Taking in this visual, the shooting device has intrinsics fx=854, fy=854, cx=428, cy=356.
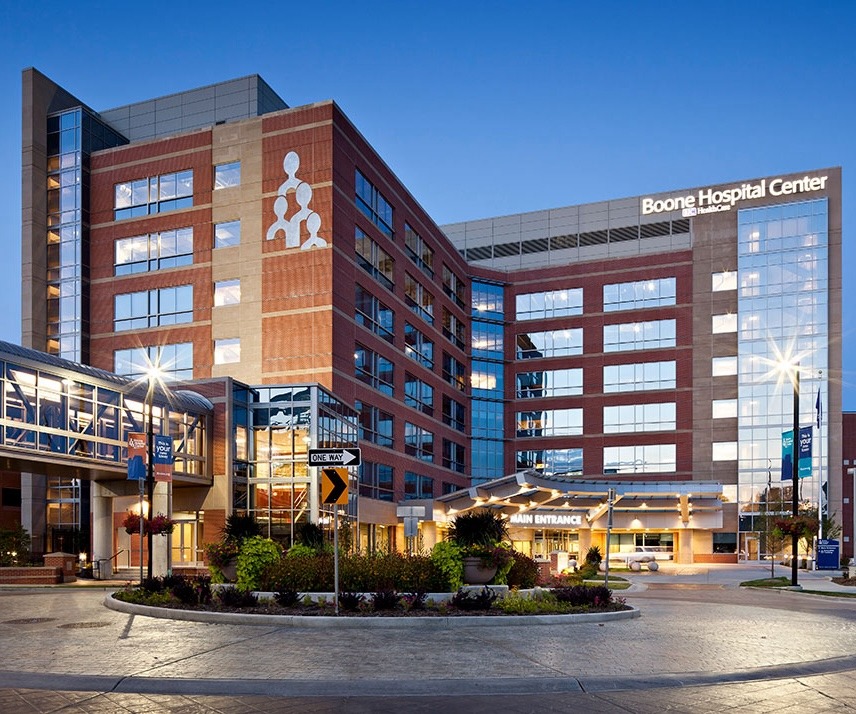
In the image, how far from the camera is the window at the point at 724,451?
233ft

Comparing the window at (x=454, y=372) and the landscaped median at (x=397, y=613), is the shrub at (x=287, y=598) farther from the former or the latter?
the window at (x=454, y=372)

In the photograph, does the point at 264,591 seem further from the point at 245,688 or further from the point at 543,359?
the point at 543,359

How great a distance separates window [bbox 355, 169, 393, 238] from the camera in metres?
50.9

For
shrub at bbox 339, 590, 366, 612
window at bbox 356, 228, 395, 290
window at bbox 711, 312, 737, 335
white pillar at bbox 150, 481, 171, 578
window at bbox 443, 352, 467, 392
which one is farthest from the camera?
window at bbox 711, 312, 737, 335

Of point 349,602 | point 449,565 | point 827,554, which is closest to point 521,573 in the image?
point 449,565

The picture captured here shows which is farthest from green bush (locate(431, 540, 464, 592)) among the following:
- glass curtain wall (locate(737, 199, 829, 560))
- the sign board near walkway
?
glass curtain wall (locate(737, 199, 829, 560))

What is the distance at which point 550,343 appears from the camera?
77312 mm

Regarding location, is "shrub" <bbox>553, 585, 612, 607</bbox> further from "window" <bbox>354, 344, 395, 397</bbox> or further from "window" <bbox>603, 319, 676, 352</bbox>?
"window" <bbox>603, 319, 676, 352</bbox>

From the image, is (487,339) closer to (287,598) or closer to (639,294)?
(639,294)

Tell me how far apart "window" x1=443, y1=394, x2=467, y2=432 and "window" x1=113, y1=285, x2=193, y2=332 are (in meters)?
23.9

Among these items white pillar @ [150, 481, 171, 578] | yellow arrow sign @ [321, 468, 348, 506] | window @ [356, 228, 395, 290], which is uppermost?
window @ [356, 228, 395, 290]

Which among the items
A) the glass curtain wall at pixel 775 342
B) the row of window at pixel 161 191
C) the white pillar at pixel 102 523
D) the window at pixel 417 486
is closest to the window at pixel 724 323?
the glass curtain wall at pixel 775 342

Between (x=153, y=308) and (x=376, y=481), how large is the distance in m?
16.9

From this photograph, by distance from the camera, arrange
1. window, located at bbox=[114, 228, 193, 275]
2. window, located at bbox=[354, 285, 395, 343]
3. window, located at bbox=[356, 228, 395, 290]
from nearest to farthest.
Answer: window, located at bbox=[354, 285, 395, 343], window, located at bbox=[356, 228, 395, 290], window, located at bbox=[114, 228, 193, 275]
